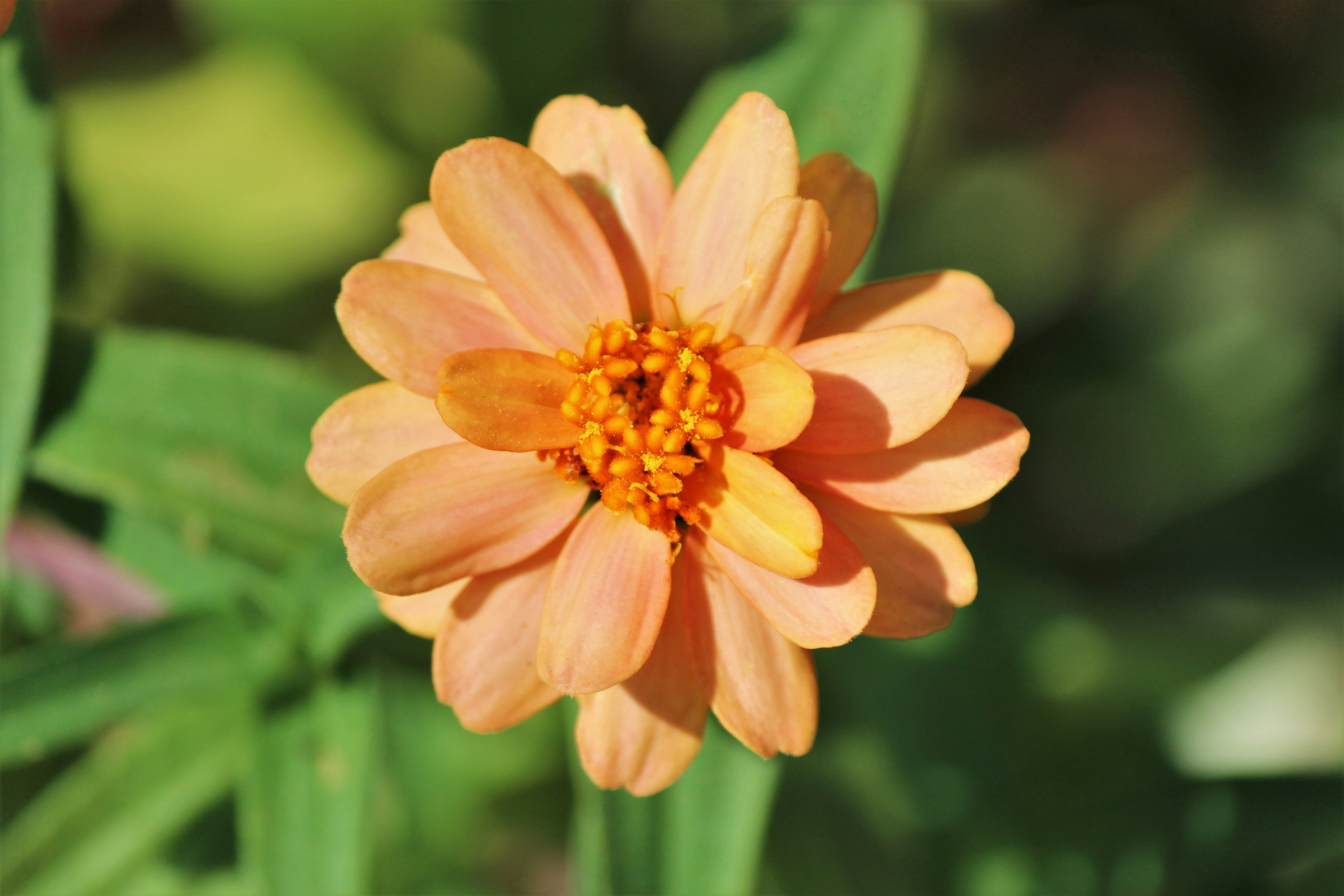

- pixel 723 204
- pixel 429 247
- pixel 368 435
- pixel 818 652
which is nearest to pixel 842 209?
pixel 723 204

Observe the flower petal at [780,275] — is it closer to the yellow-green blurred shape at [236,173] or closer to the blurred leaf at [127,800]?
the blurred leaf at [127,800]

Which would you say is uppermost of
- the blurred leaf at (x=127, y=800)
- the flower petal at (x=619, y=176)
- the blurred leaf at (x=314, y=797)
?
the flower petal at (x=619, y=176)

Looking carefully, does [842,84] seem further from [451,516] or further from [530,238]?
[451,516]

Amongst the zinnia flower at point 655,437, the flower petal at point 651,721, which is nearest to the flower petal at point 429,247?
the zinnia flower at point 655,437

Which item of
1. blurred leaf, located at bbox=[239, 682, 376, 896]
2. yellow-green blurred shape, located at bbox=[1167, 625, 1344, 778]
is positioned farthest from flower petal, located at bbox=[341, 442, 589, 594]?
yellow-green blurred shape, located at bbox=[1167, 625, 1344, 778]

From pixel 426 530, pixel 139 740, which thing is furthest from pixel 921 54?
pixel 139 740

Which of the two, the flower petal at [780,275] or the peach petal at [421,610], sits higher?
the flower petal at [780,275]
